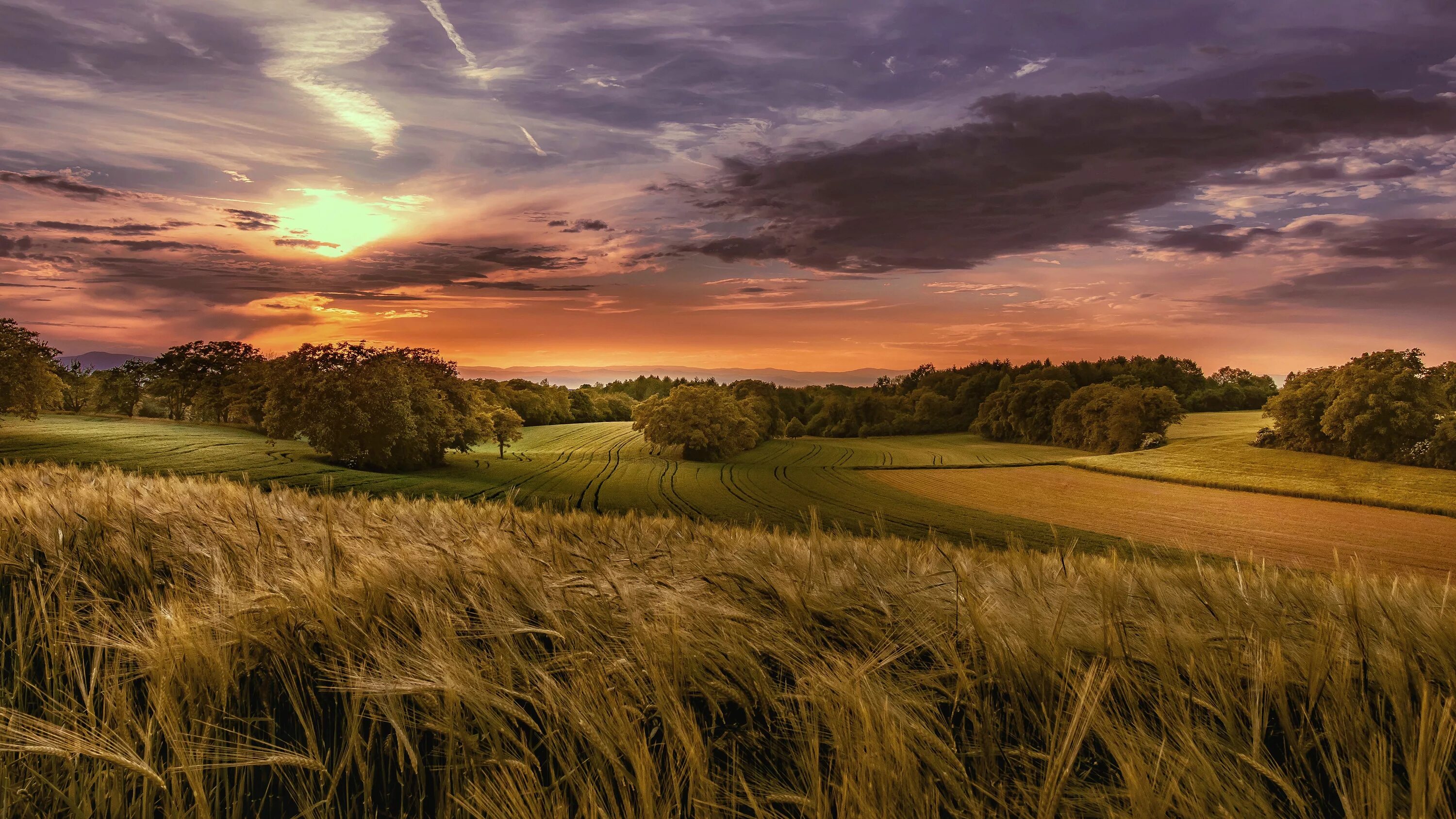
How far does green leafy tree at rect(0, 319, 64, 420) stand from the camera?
2109 centimetres

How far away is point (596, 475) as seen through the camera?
117ft

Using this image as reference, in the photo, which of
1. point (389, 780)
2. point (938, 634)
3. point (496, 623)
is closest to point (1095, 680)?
point (938, 634)

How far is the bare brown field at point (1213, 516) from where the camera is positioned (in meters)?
18.1

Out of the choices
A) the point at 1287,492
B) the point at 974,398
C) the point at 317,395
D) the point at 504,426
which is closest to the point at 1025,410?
the point at 974,398

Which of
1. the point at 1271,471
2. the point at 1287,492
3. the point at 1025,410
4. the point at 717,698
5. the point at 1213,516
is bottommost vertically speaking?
the point at 1213,516

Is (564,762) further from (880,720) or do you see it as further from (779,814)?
(880,720)

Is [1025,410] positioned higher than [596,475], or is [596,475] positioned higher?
[1025,410]

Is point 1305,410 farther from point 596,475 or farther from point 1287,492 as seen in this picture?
point 596,475

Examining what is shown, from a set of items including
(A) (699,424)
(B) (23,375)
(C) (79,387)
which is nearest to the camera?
(B) (23,375)

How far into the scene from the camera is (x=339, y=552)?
2.97 m

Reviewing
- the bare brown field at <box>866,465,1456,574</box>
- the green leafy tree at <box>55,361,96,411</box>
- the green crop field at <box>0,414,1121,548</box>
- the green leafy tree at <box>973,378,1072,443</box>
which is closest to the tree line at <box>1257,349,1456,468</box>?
the bare brown field at <box>866,465,1456,574</box>

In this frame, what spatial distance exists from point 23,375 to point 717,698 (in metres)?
31.3

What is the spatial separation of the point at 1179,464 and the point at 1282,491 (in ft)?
22.2

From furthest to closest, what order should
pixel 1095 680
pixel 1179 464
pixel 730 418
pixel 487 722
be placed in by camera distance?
pixel 730 418, pixel 1179 464, pixel 487 722, pixel 1095 680
